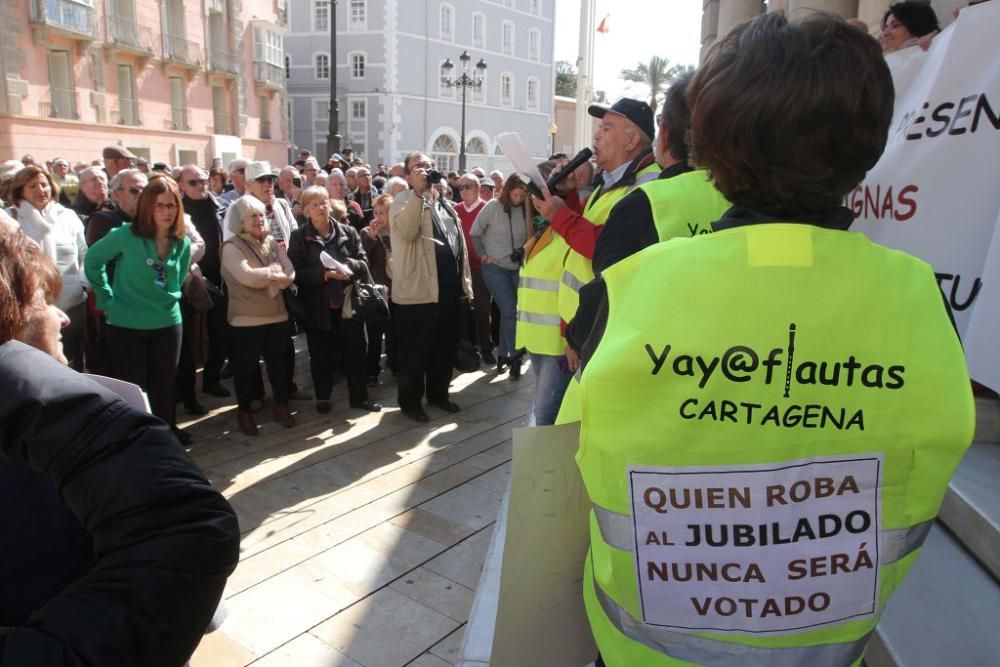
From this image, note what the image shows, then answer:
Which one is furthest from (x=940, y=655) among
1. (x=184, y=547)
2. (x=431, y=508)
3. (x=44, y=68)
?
(x=44, y=68)

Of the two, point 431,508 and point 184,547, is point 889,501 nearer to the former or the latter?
point 184,547

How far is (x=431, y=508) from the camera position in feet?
14.7

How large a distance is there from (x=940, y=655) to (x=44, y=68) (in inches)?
1088

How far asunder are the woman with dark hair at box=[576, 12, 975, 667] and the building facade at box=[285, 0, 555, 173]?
45303mm

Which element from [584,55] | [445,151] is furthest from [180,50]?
[445,151]

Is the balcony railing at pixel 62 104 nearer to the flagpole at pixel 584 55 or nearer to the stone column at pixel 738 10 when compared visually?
the flagpole at pixel 584 55

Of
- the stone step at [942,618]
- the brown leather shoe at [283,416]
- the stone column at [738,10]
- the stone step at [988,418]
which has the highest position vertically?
the stone column at [738,10]

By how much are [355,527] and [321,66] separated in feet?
153

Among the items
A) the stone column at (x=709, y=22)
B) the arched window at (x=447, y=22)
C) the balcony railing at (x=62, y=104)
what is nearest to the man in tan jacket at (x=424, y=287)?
the stone column at (x=709, y=22)

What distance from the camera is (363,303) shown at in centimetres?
610

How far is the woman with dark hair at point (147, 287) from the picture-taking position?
475 cm

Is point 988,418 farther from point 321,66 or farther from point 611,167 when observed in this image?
point 321,66

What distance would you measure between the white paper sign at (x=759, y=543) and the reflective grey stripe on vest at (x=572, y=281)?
87.5 inches

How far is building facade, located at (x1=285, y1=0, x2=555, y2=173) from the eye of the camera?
44812 millimetres
